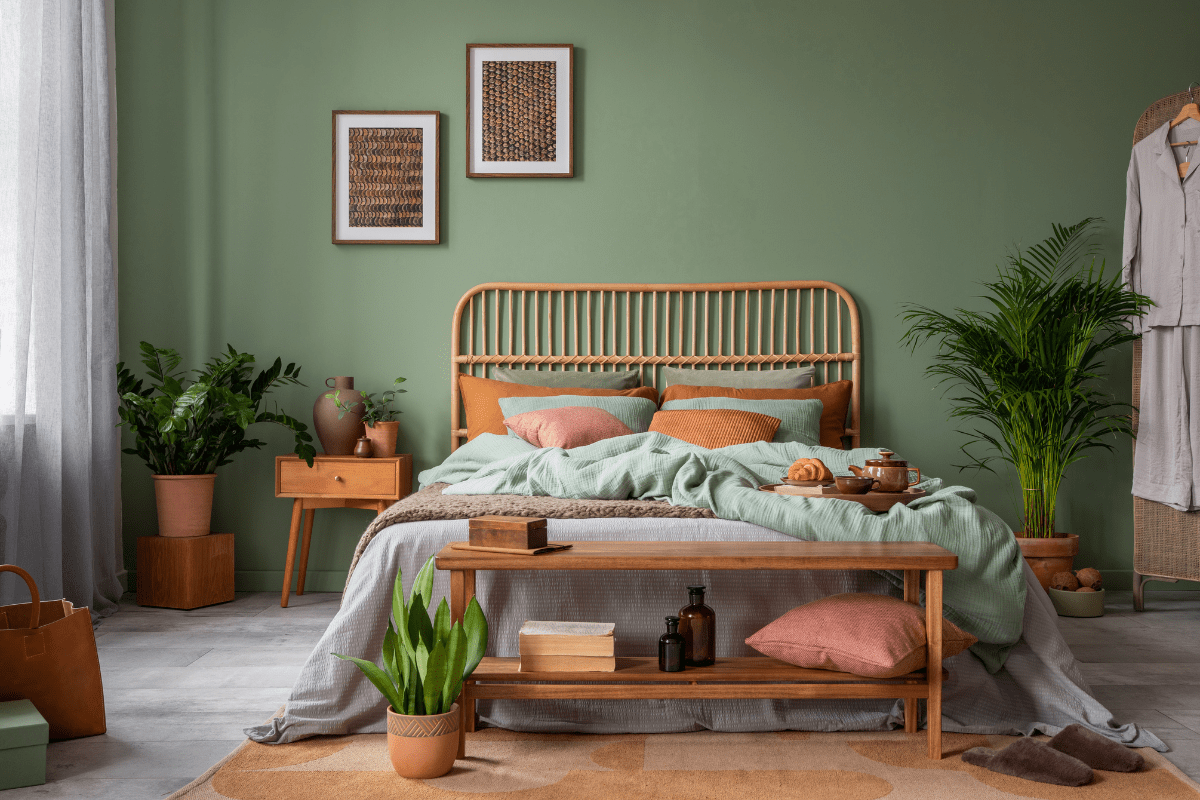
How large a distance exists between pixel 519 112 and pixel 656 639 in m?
2.64

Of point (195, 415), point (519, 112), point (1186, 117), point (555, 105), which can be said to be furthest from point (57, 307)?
point (1186, 117)

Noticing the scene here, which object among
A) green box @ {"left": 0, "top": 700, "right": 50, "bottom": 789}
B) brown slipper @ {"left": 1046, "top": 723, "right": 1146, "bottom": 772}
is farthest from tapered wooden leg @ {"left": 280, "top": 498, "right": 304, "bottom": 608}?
brown slipper @ {"left": 1046, "top": 723, "right": 1146, "bottom": 772}

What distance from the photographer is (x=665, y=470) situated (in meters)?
2.46

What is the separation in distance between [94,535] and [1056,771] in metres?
3.36

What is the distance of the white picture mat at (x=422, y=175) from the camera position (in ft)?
13.0

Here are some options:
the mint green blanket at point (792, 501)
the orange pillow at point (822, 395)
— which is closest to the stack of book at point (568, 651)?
the mint green blanket at point (792, 501)

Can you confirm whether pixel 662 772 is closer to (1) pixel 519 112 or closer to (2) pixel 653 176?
(2) pixel 653 176

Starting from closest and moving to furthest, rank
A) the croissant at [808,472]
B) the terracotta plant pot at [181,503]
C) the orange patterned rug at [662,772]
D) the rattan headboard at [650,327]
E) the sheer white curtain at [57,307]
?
the orange patterned rug at [662,772]
the croissant at [808,472]
the sheer white curtain at [57,307]
the terracotta plant pot at [181,503]
the rattan headboard at [650,327]

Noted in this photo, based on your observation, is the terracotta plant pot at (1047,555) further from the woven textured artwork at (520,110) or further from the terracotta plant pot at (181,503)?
the terracotta plant pot at (181,503)

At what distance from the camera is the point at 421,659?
179 centimetres

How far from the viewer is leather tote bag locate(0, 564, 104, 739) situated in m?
1.97

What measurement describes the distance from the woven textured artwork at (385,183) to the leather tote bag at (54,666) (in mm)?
2239

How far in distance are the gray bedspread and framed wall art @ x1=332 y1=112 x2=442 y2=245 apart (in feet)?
6.95

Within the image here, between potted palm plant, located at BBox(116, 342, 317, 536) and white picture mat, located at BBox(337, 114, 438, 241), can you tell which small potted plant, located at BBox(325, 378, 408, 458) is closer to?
potted palm plant, located at BBox(116, 342, 317, 536)
